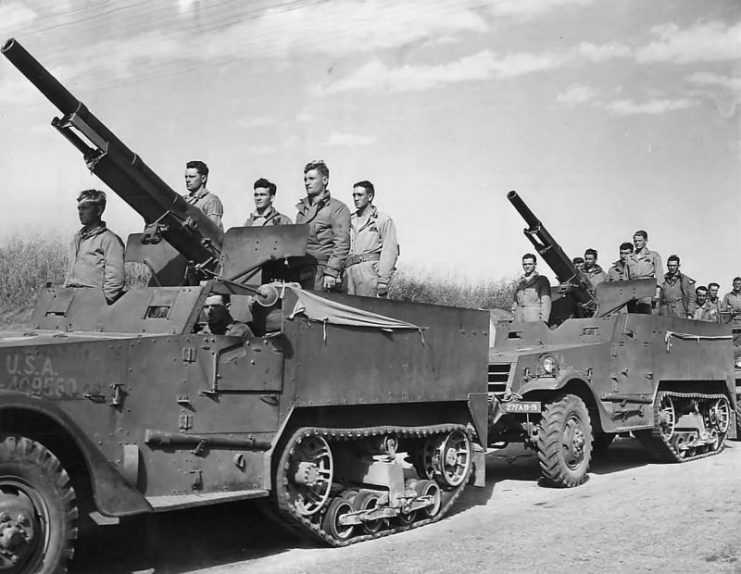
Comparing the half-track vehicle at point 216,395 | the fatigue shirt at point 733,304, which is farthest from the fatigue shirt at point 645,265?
the half-track vehicle at point 216,395

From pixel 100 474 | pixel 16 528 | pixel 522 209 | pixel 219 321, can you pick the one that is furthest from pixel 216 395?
pixel 522 209

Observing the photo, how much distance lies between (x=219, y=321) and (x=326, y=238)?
1.73 meters

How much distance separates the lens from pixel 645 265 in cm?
1406

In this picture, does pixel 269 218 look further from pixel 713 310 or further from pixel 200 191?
pixel 713 310

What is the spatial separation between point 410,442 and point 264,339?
2265mm

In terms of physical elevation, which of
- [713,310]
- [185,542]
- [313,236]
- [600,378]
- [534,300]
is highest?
[713,310]

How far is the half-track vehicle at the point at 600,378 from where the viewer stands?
10453 millimetres

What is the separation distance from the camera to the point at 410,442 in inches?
339

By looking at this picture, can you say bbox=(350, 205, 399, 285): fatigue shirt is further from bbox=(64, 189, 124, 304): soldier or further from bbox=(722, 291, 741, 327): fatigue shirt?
bbox=(722, 291, 741, 327): fatigue shirt

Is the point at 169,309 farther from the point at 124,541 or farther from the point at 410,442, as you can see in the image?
the point at 410,442

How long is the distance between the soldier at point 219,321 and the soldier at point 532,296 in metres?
6.45

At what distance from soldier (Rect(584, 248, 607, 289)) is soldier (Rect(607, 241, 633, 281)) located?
0.13 m

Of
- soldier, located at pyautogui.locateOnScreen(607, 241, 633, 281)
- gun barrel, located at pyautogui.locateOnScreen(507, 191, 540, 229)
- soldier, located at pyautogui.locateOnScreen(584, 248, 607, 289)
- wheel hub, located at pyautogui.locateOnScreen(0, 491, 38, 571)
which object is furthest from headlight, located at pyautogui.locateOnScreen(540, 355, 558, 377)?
wheel hub, located at pyautogui.locateOnScreen(0, 491, 38, 571)

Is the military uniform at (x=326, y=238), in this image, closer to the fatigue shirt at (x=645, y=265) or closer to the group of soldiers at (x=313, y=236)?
the group of soldiers at (x=313, y=236)
